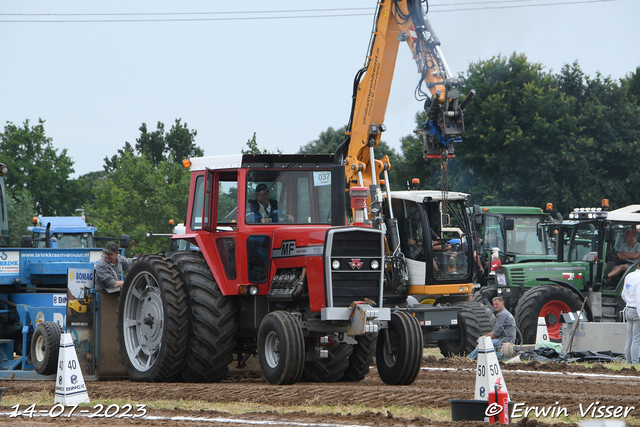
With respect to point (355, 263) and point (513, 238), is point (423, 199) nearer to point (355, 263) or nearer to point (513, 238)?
point (355, 263)

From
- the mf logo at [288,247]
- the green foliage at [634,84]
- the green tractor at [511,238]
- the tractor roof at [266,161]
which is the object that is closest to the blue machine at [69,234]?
the green tractor at [511,238]

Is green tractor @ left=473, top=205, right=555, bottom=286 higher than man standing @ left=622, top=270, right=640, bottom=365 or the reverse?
higher

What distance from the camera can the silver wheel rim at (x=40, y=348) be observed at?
1073cm

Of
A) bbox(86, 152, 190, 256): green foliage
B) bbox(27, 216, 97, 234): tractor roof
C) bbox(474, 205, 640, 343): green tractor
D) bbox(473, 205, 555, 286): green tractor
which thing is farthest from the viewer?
bbox(86, 152, 190, 256): green foliage

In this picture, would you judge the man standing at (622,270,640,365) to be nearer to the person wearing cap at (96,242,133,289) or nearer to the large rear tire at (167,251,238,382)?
the large rear tire at (167,251,238,382)

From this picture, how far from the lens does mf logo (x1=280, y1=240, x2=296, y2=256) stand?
30.5 feet

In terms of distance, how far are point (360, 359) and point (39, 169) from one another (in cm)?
4818

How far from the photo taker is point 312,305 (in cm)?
898

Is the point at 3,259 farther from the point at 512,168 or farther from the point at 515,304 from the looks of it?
the point at 512,168

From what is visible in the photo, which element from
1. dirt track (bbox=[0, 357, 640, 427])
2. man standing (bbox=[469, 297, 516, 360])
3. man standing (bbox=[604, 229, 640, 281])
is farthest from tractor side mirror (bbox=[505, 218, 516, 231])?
dirt track (bbox=[0, 357, 640, 427])

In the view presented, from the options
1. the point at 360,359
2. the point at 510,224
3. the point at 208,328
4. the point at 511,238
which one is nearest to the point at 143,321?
the point at 208,328

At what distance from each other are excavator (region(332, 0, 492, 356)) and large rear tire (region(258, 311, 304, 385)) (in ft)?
15.9

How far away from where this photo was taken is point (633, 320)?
497 inches

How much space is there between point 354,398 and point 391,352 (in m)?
1.52
